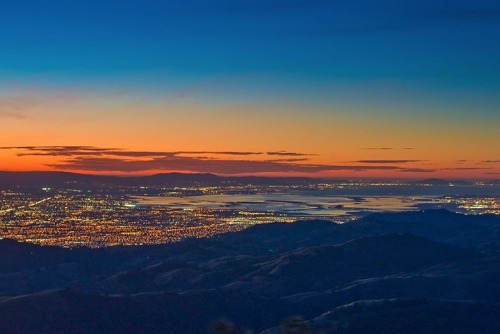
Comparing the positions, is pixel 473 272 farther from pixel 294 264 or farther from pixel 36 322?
pixel 36 322

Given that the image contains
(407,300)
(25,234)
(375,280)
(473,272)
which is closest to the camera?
(407,300)

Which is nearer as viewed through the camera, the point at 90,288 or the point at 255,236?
the point at 90,288

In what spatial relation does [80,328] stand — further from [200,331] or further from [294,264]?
[294,264]

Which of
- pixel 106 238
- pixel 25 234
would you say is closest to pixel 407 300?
pixel 106 238

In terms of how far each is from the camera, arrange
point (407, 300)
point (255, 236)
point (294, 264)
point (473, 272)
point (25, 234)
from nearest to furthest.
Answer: point (407, 300), point (473, 272), point (294, 264), point (255, 236), point (25, 234)

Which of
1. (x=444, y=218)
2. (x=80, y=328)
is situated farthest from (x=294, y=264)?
(x=444, y=218)

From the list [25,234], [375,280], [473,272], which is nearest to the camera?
[375,280]
